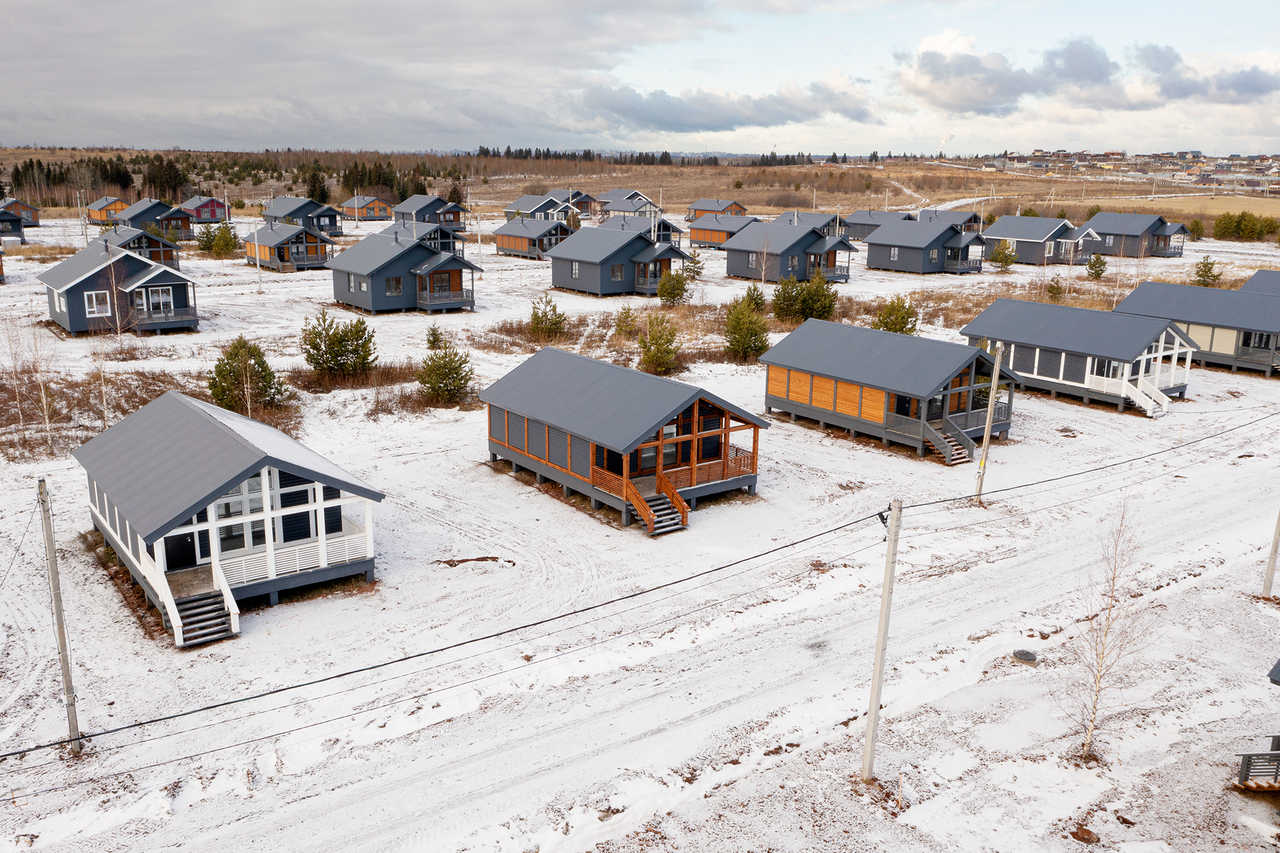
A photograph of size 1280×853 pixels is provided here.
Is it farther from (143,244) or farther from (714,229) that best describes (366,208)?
(143,244)

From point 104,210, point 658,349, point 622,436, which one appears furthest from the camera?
point 104,210

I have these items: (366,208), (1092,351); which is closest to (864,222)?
(1092,351)

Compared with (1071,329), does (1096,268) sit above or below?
above

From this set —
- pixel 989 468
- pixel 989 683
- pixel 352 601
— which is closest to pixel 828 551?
pixel 989 683

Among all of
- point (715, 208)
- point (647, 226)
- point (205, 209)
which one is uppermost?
point (715, 208)

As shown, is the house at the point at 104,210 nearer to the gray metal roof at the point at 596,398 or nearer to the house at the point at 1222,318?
the gray metal roof at the point at 596,398

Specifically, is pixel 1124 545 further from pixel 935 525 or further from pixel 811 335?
pixel 811 335
